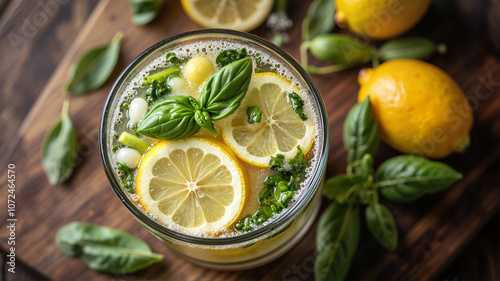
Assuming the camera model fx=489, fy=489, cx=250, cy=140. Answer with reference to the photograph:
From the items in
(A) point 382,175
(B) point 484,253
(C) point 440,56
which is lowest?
(B) point 484,253

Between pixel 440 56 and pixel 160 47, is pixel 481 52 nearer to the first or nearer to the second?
pixel 440 56

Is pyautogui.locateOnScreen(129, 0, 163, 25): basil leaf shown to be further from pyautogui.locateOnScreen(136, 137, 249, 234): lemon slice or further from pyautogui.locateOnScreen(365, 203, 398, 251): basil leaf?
pyautogui.locateOnScreen(365, 203, 398, 251): basil leaf

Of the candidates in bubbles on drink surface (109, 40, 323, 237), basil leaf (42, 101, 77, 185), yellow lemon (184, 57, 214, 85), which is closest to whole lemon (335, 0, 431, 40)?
bubbles on drink surface (109, 40, 323, 237)

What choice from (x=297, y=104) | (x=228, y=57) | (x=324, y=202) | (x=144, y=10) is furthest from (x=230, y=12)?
(x=324, y=202)

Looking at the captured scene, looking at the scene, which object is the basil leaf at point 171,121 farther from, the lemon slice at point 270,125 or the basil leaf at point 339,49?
the basil leaf at point 339,49

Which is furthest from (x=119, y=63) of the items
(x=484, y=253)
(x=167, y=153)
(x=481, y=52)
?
(x=484, y=253)
